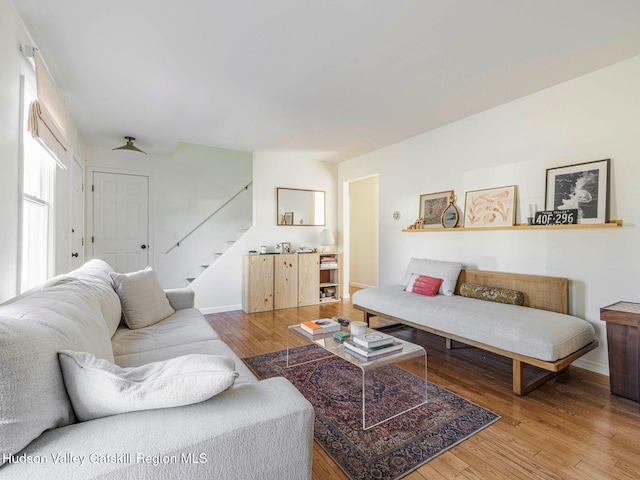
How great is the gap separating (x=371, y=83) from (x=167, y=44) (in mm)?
1611

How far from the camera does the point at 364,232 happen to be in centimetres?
648

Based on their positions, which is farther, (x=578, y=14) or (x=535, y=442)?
(x=578, y=14)

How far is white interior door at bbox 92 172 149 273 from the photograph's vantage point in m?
4.55

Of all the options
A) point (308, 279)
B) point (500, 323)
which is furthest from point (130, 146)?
point (500, 323)

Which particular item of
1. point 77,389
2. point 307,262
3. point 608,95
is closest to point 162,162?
point 307,262

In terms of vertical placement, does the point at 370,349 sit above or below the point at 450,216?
below

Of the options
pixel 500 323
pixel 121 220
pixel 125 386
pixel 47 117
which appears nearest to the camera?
pixel 125 386

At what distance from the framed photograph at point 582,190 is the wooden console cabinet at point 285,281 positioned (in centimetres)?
325

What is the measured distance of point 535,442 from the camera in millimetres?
1699

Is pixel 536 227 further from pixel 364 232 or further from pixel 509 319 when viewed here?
pixel 364 232

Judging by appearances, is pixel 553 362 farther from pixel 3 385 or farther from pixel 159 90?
pixel 159 90

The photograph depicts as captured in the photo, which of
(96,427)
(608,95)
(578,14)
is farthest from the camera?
(608,95)

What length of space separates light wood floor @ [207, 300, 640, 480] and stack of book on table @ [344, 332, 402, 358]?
0.58m

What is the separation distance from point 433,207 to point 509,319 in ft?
6.14
